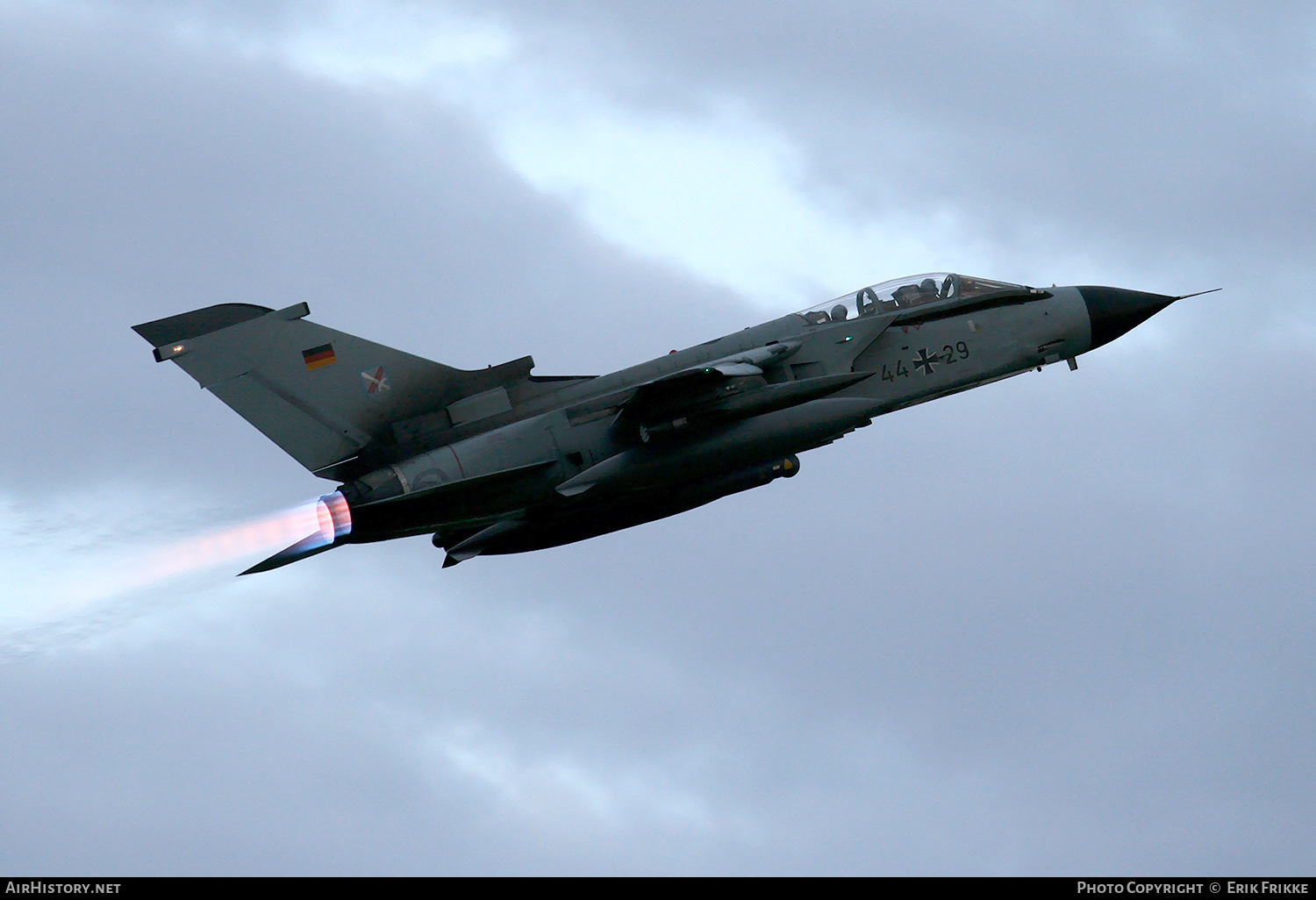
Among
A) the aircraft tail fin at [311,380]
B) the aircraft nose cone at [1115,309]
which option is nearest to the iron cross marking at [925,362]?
the aircraft nose cone at [1115,309]

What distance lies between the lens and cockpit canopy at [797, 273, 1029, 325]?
27312mm

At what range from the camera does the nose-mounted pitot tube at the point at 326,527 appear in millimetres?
24422

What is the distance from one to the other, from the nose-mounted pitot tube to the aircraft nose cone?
11724 millimetres

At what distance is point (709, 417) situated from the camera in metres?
25.6

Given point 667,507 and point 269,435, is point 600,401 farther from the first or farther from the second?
point 269,435

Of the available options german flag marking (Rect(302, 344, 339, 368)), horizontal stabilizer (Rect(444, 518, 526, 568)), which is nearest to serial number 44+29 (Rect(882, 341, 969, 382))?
horizontal stabilizer (Rect(444, 518, 526, 568))

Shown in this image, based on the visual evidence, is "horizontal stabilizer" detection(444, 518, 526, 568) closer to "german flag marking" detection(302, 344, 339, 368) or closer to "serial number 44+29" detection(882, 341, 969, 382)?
"german flag marking" detection(302, 344, 339, 368)

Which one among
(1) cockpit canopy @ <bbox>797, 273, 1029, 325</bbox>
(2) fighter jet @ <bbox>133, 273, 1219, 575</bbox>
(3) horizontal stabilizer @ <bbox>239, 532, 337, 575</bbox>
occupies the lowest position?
(3) horizontal stabilizer @ <bbox>239, 532, 337, 575</bbox>

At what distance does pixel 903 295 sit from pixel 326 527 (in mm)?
9258

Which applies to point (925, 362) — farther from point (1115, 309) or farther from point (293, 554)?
point (293, 554)

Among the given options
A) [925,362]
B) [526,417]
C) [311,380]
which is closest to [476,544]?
[526,417]

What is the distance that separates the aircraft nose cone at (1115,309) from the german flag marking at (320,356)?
11.4m

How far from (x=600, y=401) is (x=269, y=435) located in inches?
182
